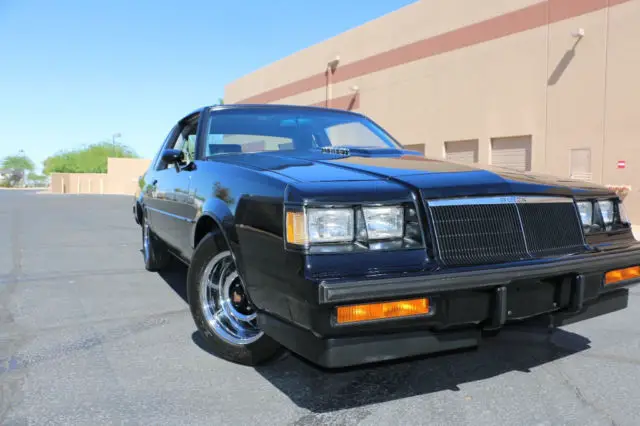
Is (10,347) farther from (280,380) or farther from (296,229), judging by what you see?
(296,229)

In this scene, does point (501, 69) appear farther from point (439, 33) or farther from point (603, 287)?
point (603, 287)

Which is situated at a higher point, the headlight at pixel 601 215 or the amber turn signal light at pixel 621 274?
the headlight at pixel 601 215

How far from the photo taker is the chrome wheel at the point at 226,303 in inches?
121

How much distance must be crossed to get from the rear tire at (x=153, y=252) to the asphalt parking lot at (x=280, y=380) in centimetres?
144

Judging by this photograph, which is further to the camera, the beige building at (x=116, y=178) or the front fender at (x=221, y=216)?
the beige building at (x=116, y=178)

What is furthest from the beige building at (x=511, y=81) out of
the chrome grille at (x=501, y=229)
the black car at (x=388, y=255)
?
the chrome grille at (x=501, y=229)

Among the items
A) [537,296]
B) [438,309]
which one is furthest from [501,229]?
[438,309]

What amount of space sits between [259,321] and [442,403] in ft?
3.30

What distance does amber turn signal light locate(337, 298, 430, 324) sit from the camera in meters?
2.08

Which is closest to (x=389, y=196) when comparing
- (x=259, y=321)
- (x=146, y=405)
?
(x=259, y=321)

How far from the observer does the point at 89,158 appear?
98562 mm

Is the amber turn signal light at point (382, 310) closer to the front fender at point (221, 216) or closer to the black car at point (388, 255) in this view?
the black car at point (388, 255)

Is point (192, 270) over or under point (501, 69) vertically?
under

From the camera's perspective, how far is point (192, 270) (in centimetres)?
322
